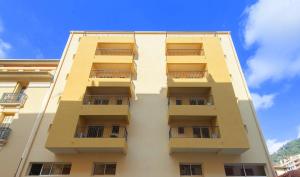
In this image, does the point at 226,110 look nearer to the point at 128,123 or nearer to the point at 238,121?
the point at 238,121

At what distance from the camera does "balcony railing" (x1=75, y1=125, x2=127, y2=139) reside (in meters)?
17.6

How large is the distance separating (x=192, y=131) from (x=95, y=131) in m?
9.14

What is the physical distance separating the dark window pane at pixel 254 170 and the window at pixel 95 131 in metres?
13.1

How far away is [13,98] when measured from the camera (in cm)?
2031

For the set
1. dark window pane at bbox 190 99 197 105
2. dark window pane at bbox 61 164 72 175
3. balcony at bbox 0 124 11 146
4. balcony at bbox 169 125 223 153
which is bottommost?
dark window pane at bbox 61 164 72 175

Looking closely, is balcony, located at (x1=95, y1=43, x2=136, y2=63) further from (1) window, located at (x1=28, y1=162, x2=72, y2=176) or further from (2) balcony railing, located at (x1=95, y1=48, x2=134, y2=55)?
(1) window, located at (x1=28, y1=162, x2=72, y2=176)

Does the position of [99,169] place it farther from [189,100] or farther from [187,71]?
[187,71]

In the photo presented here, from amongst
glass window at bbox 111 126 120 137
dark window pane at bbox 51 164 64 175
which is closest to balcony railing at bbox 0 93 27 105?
dark window pane at bbox 51 164 64 175

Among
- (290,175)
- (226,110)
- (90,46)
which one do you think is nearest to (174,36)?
(90,46)

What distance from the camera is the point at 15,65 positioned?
2364 cm

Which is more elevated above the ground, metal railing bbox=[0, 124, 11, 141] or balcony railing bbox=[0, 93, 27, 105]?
balcony railing bbox=[0, 93, 27, 105]

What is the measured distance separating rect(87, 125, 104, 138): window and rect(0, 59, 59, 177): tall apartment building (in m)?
5.88

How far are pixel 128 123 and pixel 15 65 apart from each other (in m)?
16.9

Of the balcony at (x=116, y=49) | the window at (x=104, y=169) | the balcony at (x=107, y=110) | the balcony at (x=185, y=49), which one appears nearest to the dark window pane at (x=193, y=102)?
the balcony at (x=185, y=49)
